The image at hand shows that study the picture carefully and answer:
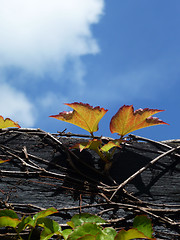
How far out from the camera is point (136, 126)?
1.19 metres

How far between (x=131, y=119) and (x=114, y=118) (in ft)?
0.23

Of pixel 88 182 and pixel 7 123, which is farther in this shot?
pixel 7 123

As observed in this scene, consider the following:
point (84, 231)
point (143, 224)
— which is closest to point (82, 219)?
point (84, 231)

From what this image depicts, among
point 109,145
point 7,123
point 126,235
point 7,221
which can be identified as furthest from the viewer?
point 7,123

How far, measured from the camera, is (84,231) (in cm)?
86

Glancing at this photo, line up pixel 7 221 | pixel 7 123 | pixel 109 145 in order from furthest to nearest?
pixel 7 123
pixel 109 145
pixel 7 221

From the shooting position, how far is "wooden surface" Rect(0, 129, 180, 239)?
1099mm

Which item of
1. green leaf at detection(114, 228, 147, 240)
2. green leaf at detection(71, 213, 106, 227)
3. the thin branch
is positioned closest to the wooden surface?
the thin branch

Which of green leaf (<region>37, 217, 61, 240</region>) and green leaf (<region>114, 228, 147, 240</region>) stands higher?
green leaf (<region>37, 217, 61, 240</region>)

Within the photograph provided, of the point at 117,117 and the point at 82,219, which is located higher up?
the point at 117,117

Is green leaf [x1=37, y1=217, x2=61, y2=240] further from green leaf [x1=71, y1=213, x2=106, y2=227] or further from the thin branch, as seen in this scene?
the thin branch

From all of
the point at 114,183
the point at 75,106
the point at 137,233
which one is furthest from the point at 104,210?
the point at 75,106

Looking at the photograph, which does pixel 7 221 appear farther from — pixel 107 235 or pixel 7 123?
pixel 7 123

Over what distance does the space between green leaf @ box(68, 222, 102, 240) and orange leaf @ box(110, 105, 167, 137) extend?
1.45 feet
